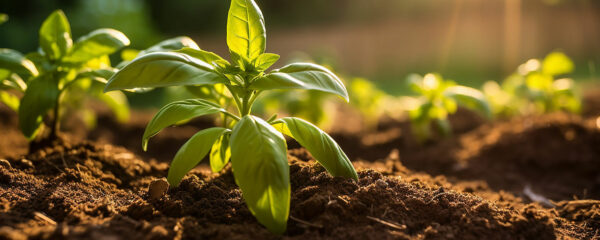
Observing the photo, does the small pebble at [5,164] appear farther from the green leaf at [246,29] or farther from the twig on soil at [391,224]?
the twig on soil at [391,224]

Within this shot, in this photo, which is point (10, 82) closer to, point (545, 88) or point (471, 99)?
point (471, 99)

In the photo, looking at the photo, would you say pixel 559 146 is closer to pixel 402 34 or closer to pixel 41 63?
pixel 41 63

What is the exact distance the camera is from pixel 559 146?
8.16ft

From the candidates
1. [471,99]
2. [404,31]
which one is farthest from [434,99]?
[404,31]

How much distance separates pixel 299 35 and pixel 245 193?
23.0 feet

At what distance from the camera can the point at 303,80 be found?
1.18m

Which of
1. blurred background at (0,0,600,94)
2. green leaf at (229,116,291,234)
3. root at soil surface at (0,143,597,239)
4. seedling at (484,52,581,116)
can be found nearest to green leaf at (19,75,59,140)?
root at soil surface at (0,143,597,239)

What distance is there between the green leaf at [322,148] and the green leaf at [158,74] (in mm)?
286

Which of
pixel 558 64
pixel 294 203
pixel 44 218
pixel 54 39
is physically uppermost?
pixel 558 64

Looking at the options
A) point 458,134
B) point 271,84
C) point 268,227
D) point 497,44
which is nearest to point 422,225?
point 268,227

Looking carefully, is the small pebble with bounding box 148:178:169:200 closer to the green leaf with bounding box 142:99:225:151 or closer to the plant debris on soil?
the plant debris on soil

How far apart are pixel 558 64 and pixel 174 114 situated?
2.66 m

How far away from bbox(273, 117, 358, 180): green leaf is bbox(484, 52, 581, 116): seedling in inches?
87.4

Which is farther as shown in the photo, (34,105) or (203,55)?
(34,105)
